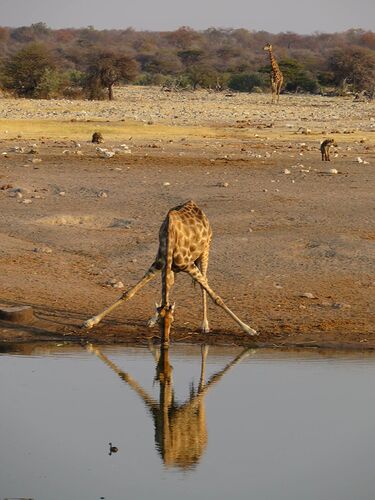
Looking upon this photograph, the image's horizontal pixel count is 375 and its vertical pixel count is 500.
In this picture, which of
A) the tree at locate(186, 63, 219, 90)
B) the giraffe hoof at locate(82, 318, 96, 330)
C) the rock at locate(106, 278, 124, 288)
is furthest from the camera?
the tree at locate(186, 63, 219, 90)

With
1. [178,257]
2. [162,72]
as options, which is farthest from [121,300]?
[162,72]

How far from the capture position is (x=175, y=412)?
28.6 ft

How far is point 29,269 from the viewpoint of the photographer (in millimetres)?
13195

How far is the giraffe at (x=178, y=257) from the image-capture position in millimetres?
10094

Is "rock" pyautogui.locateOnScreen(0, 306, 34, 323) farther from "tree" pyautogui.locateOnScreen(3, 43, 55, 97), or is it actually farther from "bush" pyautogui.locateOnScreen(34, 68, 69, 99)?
"tree" pyautogui.locateOnScreen(3, 43, 55, 97)

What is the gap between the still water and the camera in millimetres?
7105

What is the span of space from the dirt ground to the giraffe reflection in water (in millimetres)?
761

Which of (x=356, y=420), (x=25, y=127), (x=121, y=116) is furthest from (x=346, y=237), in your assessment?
(x=121, y=116)

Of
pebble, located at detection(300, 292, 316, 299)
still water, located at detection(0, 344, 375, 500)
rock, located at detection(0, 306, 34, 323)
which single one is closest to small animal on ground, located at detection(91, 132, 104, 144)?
pebble, located at detection(300, 292, 316, 299)

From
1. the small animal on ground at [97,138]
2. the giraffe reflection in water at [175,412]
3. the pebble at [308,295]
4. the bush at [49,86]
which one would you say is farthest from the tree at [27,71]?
the giraffe reflection in water at [175,412]

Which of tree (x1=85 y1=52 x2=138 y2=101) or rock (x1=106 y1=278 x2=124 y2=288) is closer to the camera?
rock (x1=106 y1=278 x2=124 y2=288)

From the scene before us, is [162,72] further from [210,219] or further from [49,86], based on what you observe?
[210,219]

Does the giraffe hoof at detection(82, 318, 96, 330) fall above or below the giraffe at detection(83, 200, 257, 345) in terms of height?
below

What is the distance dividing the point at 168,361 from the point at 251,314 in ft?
6.15
